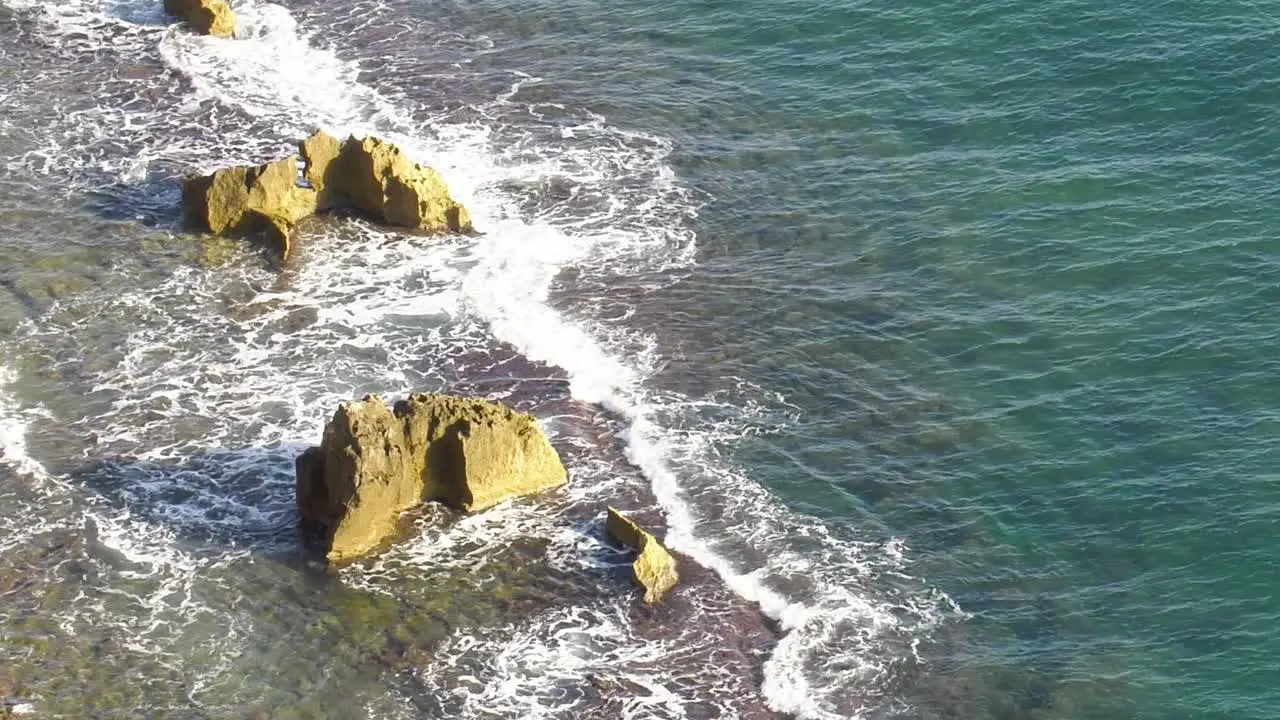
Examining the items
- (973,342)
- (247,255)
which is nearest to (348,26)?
(247,255)

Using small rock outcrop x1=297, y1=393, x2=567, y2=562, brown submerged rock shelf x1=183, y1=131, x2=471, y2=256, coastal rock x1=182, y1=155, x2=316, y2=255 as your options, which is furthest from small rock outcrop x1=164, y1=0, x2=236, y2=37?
small rock outcrop x1=297, y1=393, x2=567, y2=562

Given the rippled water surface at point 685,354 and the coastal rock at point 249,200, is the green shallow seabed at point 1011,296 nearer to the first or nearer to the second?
the rippled water surface at point 685,354

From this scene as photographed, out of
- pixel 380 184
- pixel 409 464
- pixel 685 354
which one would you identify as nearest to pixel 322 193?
pixel 380 184

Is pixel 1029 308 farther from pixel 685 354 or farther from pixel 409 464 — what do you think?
pixel 409 464

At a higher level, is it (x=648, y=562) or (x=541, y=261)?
(x=541, y=261)

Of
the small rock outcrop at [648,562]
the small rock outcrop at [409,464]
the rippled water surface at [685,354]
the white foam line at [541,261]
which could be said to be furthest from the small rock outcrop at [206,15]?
the small rock outcrop at [648,562]

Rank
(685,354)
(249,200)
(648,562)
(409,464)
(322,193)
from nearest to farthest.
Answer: (648,562), (409,464), (685,354), (249,200), (322,193)
